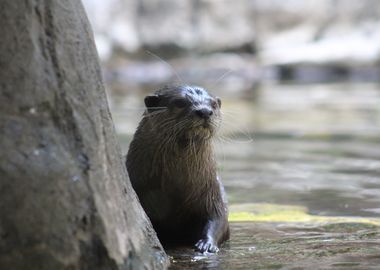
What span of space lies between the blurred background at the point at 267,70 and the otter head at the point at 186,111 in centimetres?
248

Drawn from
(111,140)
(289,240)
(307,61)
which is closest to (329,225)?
(289,240)

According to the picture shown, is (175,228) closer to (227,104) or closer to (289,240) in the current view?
(289,240)

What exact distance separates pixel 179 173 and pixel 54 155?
4.91 feet

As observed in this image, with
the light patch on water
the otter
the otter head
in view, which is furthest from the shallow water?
the otter head

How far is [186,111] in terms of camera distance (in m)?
4.09

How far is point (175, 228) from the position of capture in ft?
13.8

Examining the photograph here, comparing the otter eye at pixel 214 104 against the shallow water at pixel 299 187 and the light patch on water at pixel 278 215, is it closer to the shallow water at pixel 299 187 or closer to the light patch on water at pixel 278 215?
the shallow water at pixel 299 187

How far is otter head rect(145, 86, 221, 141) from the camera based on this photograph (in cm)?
401

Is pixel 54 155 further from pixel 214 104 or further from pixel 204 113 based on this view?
pixel 214 104

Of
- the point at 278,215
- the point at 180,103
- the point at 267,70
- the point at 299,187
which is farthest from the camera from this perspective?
the point at 267,70

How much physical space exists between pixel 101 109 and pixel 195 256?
1025 millimetres

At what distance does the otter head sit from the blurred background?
2479 millimetres

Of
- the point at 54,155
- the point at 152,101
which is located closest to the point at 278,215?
the point at 152,101

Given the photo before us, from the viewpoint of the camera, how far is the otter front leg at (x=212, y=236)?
12.9 feet
